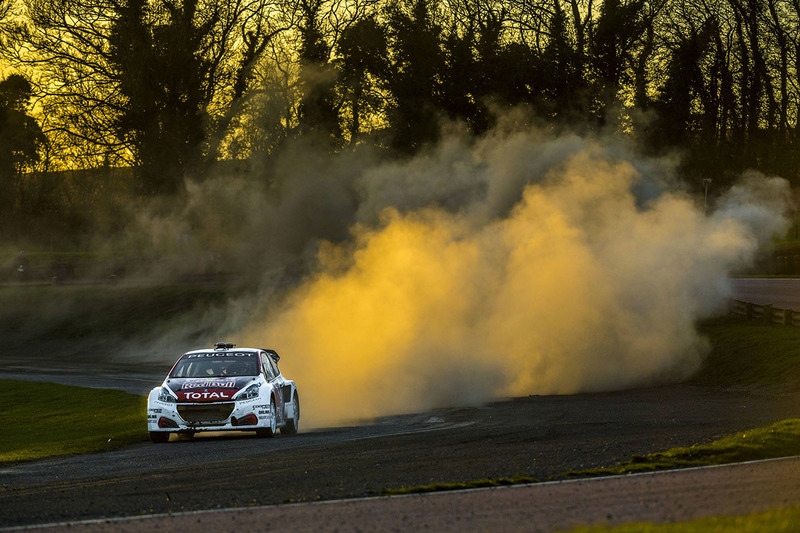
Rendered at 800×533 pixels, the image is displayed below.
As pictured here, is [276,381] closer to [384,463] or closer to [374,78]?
[384,463]

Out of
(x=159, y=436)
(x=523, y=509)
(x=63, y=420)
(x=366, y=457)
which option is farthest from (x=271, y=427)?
(x=63, y=420)

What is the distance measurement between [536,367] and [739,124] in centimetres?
3219

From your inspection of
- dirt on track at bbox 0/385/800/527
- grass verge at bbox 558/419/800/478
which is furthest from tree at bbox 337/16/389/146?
grass verge at bbox 558/419/800/478

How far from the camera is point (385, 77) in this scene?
2200 inches

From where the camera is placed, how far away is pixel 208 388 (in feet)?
59.9

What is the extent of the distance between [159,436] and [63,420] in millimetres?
8651

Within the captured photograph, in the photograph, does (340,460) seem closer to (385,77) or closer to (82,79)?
(385,77)

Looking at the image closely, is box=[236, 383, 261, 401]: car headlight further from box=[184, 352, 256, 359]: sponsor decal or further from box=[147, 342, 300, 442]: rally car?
box=[184, 352, 256, 359]: sponsor decal

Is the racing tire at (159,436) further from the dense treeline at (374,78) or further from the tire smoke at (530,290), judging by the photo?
the dense treeline at (374,78)

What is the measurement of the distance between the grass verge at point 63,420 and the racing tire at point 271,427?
291 cm

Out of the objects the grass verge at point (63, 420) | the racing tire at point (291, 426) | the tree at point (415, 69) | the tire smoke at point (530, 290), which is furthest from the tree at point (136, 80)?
the racing tire at point (291, 426)

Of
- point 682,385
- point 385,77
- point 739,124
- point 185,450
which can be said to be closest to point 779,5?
point 739,124

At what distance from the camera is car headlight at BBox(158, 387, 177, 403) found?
720 inches

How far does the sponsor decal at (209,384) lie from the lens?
1831 cm
